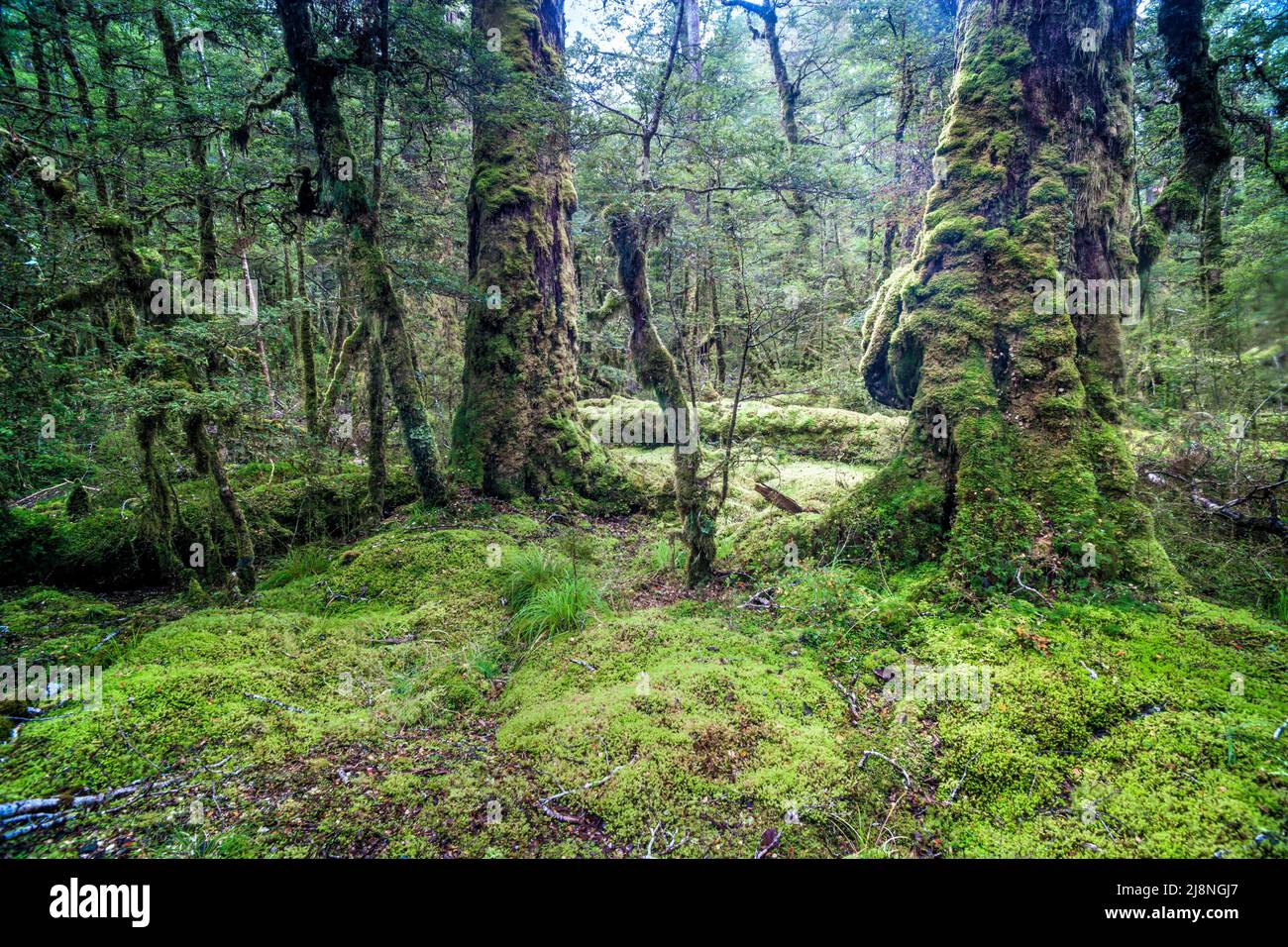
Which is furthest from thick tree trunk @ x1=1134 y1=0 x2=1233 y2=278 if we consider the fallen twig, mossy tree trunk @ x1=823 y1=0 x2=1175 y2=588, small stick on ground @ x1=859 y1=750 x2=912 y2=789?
the fallen twig

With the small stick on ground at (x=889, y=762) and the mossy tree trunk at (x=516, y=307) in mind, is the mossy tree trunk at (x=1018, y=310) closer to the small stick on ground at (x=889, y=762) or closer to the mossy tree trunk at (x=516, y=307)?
the small stick on ground at (x=889, y=762)

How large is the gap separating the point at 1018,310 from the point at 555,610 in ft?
16.0

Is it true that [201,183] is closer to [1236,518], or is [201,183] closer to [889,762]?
[889,762]

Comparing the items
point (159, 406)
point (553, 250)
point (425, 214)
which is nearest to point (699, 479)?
point (159, 406)

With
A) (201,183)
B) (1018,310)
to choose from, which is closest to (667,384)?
(1018,310)

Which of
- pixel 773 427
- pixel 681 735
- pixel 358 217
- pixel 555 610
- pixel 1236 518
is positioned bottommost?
pixel 681 735

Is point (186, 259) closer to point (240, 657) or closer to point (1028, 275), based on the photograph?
point (240, 657)

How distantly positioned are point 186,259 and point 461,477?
8200mm

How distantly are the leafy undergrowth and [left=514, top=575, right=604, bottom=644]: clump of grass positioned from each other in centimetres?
2

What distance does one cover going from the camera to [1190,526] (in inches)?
203

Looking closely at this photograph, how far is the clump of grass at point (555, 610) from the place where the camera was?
15.5ft

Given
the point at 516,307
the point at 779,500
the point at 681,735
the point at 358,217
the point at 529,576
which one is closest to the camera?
the point at 681,735

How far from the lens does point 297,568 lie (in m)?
5.86

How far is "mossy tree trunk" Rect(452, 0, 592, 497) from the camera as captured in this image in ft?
26.0
